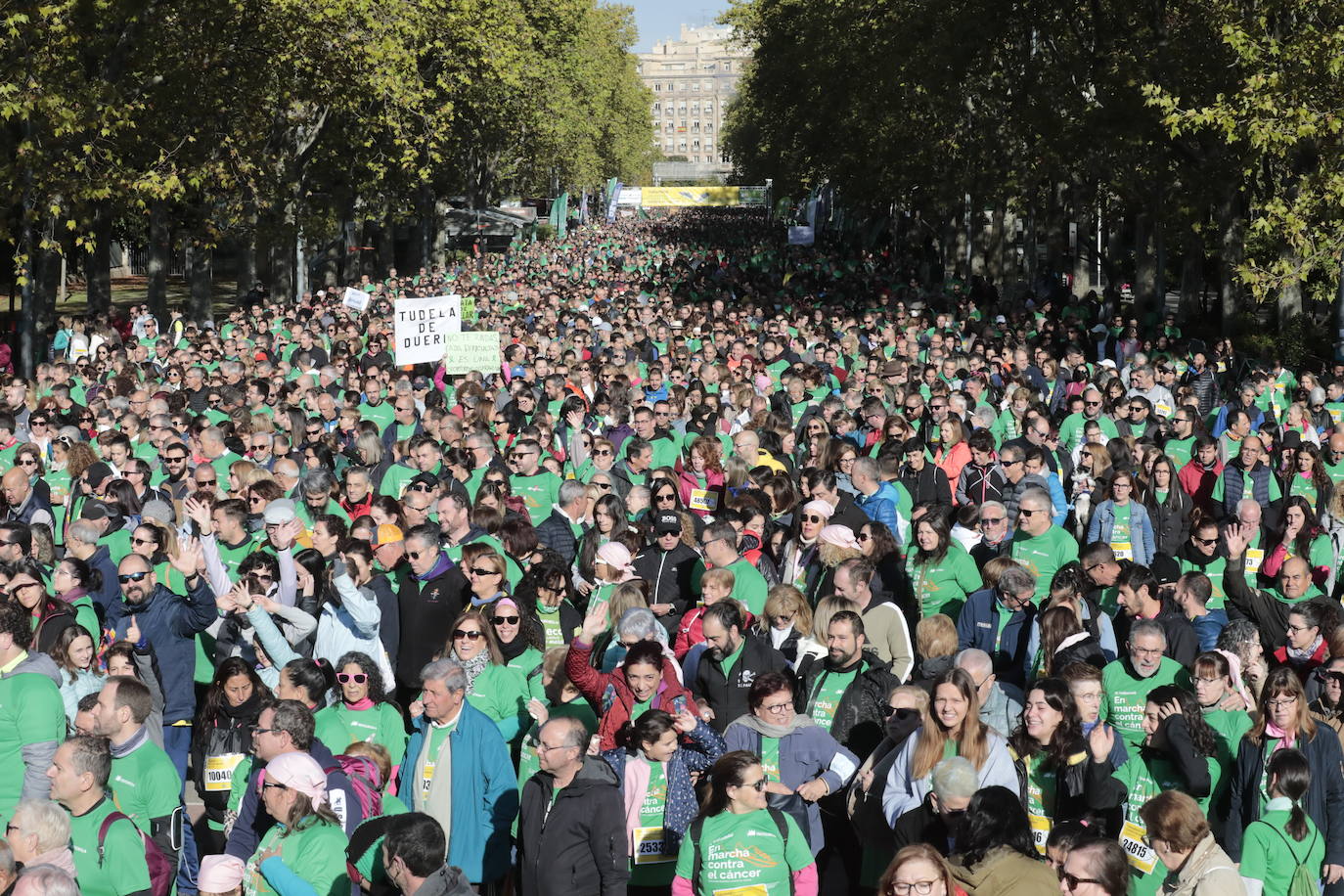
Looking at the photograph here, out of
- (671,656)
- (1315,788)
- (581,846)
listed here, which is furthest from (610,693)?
(1315,788)

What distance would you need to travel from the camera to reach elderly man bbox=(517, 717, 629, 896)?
5.87 m

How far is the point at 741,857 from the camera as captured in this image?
18.4 ft

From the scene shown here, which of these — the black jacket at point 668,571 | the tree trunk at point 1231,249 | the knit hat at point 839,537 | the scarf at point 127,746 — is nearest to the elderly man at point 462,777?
the scarf at point 127,746

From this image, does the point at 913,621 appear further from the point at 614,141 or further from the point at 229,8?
the point at 614,141

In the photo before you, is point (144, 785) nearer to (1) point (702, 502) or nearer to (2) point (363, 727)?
(2) point (363, 727)

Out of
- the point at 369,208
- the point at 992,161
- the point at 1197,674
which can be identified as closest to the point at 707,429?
the point at 1197,674

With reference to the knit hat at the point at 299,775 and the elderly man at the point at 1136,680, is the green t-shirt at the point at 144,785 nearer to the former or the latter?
the knit hat at the point at 299,775

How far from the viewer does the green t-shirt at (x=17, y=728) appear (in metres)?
6.64

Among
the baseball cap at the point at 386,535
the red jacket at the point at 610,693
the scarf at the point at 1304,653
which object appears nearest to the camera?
the red jacket at the point at 610,693

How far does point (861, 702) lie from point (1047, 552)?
2704mm

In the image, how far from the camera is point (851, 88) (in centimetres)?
4719

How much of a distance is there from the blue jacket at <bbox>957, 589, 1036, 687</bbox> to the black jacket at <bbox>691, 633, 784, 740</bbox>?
1111mm

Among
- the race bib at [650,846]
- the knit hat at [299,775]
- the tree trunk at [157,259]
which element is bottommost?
the race bib at [650,846]

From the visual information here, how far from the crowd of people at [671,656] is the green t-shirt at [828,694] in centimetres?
2
